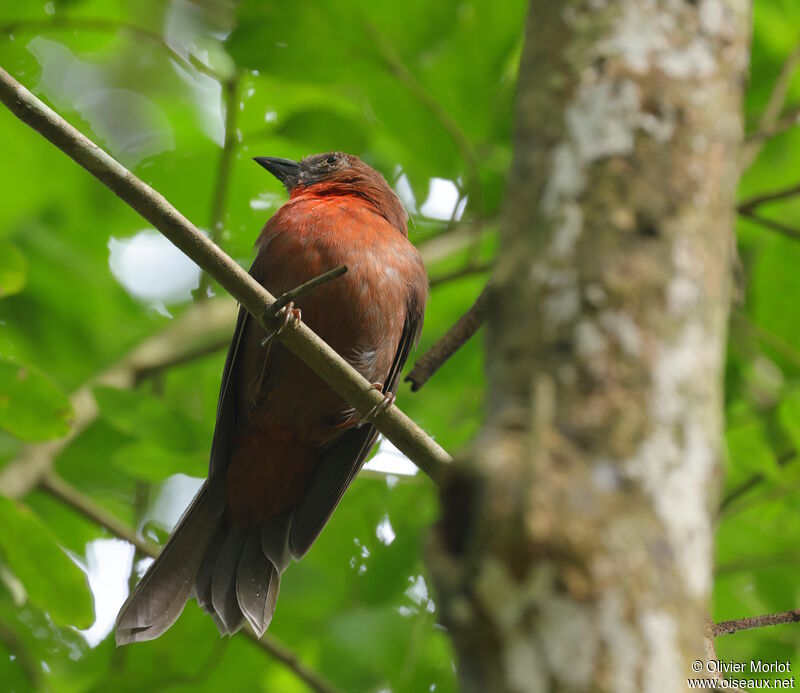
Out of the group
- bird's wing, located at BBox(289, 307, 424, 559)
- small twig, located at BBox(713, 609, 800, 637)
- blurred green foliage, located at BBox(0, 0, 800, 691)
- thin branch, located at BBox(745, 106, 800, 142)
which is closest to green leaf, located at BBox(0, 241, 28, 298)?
blurred green foliage, located at BBox(0, 0, 800, 691)

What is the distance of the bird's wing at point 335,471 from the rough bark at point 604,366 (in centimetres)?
252

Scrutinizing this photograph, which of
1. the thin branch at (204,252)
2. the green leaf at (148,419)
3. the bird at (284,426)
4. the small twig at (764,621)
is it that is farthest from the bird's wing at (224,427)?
the small twig at (764,621)

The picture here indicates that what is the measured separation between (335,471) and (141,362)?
1.30 meters

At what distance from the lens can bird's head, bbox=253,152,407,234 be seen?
4.54 meters

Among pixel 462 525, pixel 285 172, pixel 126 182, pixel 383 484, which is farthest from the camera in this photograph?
pixel 285 172

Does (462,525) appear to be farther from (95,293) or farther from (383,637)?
(95,293)

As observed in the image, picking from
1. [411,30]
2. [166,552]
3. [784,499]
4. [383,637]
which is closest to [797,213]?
[784,499]

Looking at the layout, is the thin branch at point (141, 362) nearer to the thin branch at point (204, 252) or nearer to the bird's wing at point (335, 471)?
the bird's wing at point (335, 471)

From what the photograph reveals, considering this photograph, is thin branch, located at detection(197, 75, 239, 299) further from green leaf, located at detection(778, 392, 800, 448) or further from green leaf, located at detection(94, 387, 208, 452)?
green leaf, located at detection(778, 392, 800, 448)

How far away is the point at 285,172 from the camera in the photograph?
4918mm

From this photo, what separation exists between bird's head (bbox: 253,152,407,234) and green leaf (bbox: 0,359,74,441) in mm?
1630

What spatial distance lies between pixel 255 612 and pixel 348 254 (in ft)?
4.59

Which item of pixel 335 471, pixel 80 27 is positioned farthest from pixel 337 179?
pixel 335 471

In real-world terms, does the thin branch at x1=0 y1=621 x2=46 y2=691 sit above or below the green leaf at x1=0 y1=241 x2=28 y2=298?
below
